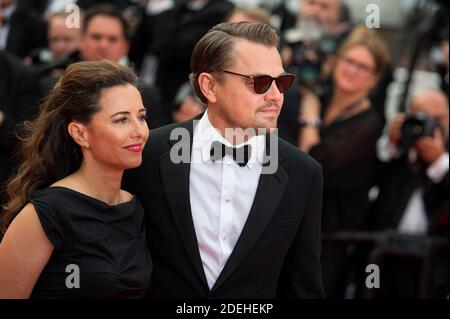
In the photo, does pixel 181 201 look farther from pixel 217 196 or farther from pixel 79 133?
pixel 79 133

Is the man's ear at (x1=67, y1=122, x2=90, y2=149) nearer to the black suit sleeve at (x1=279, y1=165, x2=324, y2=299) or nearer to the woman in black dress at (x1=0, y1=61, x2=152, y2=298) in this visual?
the woman in black dress at (x1=0, y1=61, x2=152, y2=298)

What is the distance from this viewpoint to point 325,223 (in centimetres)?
542

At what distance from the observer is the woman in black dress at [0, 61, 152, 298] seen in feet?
9.89

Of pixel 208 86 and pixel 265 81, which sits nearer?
pixel 265 81

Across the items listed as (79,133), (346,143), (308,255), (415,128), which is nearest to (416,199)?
(415,128)

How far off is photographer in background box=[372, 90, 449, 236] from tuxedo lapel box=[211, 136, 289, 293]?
6.85ft

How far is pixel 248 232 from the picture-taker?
128 inches

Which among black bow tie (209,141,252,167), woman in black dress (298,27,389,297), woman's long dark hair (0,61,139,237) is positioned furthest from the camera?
woman in black dress (298,27,389,297)

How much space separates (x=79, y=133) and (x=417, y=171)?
2822mm

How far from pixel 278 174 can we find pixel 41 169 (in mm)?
935

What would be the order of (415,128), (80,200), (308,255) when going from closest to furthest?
(80,200) < (308,255) < (415,128)

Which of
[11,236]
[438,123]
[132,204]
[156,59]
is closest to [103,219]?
[132,204]

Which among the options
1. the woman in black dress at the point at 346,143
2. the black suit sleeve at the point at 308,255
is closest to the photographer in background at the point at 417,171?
the woman in black dress at the point at 346,143

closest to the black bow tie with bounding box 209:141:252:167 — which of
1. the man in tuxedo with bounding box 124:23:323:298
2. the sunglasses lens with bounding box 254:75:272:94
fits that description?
the man in tuxedo with bounding box 124:23:323:298
